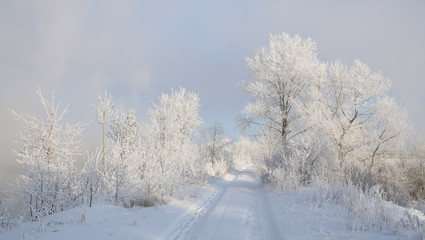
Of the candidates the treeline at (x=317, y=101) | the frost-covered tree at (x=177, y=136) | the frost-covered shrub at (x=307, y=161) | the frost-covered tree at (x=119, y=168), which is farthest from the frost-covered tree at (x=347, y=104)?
the frost-covered tree at (x=119, y=168)

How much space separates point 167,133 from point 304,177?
23.0 feet

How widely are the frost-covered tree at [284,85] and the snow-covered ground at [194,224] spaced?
32.3 feet

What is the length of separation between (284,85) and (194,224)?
43.8 ft

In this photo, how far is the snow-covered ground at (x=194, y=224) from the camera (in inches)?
180

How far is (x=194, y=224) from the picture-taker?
5.75 meters

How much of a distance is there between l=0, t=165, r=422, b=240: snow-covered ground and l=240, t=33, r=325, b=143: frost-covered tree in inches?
388

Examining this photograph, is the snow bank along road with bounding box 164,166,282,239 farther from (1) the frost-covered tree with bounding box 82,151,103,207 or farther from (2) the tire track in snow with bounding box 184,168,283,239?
(1) the frost-covered tree with bounding box 82,151,103,207

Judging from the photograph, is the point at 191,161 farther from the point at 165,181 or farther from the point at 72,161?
the point at 72,161

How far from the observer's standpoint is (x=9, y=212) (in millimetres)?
6367

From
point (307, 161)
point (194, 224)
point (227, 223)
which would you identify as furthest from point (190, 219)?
point (307, 161)

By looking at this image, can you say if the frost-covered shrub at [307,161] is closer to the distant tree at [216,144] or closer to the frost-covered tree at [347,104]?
the frost-covered tree at [347,104]

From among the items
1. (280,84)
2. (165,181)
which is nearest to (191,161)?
(165,181)

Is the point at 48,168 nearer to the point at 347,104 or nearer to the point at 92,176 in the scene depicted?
the point at 92,176

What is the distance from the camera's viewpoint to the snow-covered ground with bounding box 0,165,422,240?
4.57 metres
